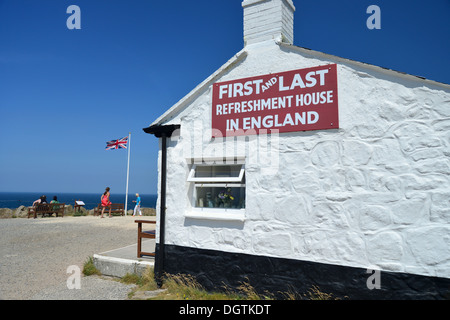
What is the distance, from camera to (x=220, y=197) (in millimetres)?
5957

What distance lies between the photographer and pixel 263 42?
5719mm

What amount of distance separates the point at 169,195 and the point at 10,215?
18.8 metres

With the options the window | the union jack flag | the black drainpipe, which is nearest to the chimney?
the black drainpipe

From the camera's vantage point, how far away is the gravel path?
20.2 feet

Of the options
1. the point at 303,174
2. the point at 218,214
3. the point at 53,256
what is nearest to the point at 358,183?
the point at 303,174

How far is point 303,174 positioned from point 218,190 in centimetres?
177

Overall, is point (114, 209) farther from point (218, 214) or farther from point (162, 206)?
point (218, 214)

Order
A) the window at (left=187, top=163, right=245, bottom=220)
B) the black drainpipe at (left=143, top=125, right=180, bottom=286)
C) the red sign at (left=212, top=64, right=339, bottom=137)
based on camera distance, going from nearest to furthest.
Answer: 1. the red sign at (left=212, top=64, right=339, bottom=137)
2. the window at (left=187, top=163, right=245, bottom=220)
3. the black drainpipe at (left=143, top=125, right=180, bottom=286)

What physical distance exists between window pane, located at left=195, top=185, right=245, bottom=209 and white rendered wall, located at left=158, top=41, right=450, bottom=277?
33 centimetres

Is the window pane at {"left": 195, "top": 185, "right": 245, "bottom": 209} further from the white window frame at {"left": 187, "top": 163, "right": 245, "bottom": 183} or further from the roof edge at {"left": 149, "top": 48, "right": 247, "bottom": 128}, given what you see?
the roof edge at {"left": 149, "top": 48, "right": 247, "bottom": 128}

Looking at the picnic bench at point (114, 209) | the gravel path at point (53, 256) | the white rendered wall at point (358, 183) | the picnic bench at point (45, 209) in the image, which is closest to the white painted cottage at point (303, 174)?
the white rendered wall at point (358, 183)

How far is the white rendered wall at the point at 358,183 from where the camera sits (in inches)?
165
